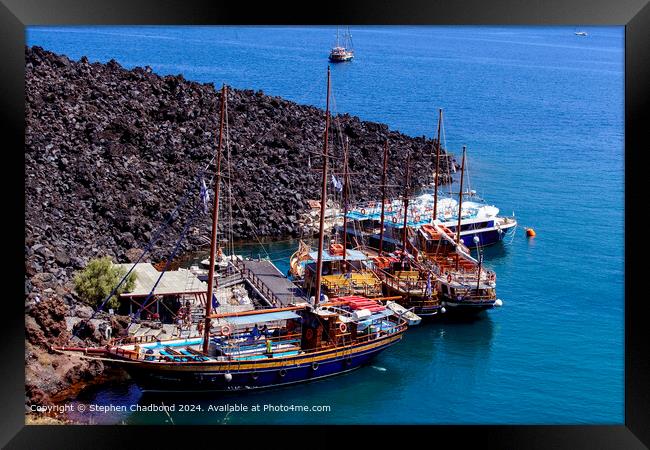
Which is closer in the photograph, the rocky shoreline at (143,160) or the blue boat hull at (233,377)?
the blue boat hull at (233,377)

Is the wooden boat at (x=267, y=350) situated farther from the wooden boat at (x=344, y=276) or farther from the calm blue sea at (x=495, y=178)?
the wooden boat at (x=344, y=276)

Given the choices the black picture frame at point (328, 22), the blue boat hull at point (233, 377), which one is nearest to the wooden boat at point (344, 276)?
the blue boat hull at point (233, 377)

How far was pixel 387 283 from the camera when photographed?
37031 mm

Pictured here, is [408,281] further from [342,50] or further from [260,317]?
[342,50]

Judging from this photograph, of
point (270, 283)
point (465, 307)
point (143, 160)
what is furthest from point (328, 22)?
point (143, 160)

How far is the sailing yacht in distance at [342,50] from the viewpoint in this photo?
35.2 m

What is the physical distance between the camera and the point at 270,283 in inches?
1399

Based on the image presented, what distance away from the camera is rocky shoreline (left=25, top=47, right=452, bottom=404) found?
37188 millimetres

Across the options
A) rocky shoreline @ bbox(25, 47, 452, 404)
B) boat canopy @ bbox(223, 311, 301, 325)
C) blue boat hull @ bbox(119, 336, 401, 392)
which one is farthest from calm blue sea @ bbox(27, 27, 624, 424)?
boat canopy @ bbox(223, 311, 301, 325)

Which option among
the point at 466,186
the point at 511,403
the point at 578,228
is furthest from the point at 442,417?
the point at 466,186

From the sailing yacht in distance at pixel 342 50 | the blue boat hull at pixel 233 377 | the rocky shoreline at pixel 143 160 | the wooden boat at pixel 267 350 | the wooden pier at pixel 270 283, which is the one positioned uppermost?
the sailing yacht in distance at pixel 342 50

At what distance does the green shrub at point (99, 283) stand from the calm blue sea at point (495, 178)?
4.31 metres

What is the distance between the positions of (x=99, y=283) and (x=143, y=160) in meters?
13.5
